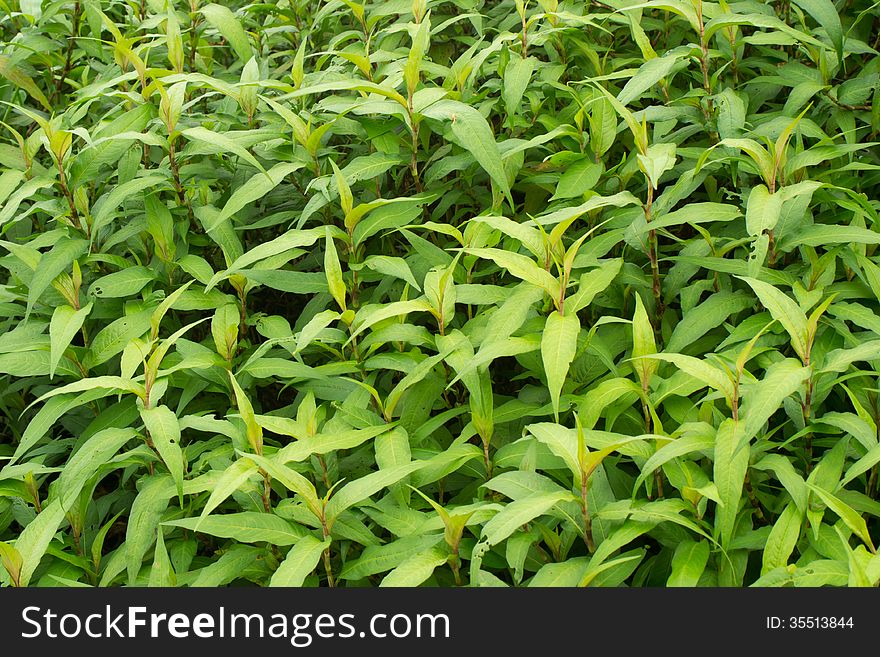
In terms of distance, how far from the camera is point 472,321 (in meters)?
1.76

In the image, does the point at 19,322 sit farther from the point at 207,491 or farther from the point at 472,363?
the point at 472,363

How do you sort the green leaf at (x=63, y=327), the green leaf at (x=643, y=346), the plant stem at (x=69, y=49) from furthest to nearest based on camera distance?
the plant stem at (x=69, y=49)
the green leaf at (x=63, y=327)
the green leaf at (x=643, y=346)

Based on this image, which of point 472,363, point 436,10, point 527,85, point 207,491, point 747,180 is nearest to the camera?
point 472,363

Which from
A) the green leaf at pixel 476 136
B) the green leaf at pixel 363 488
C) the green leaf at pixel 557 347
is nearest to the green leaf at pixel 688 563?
the green leaf at pixel 557 347

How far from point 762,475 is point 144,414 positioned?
1167 mm

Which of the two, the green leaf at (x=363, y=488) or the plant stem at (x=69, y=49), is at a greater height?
the plant stem at (x=69, y=49)

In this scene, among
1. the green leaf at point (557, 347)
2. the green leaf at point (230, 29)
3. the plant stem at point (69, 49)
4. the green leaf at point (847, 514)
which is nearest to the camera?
the green leaf at point (847, 514)

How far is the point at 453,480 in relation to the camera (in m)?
1.72

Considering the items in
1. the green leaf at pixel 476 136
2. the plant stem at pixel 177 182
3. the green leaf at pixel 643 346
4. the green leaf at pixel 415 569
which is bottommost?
the green leaf at pixel 415 569

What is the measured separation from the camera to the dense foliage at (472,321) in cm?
147

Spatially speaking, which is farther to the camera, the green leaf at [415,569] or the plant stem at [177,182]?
the plant stem at [177,182]

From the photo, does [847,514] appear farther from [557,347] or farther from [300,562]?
[300,562]

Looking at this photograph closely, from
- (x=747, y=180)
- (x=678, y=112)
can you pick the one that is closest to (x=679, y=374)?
(x=747, y=180)

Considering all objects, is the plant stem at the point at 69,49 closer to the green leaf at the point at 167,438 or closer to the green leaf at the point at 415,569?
the green leaf at the point at 167,438
